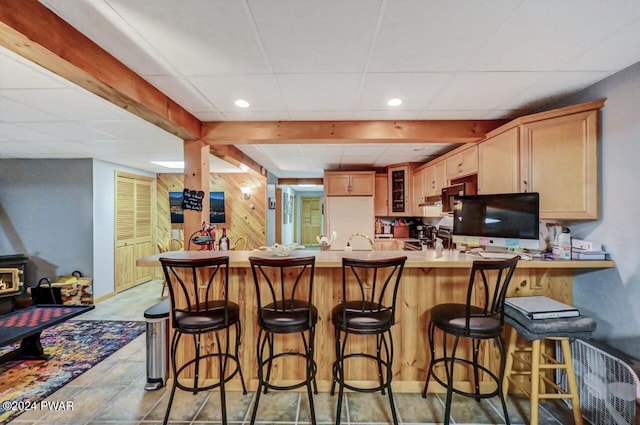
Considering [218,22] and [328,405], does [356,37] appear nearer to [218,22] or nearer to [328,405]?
[218,22]

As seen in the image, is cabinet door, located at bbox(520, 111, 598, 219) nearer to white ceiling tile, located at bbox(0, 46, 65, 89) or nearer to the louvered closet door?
white ceiling tile, located at bbox(0, 46, 65, 89)

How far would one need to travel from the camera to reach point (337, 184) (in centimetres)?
545

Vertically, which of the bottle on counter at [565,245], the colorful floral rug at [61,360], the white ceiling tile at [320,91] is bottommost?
the colorful floral rug at [61,360]

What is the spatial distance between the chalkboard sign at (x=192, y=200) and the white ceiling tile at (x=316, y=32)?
5.02 feet

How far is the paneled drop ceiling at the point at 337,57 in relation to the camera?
4.35 ft

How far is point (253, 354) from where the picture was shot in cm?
227

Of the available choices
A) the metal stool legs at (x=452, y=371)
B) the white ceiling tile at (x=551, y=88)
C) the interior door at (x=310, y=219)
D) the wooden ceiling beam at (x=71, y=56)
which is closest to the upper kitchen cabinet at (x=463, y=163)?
the white ceiling tile at (x=551, y=88)

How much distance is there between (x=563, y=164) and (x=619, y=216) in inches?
19.5

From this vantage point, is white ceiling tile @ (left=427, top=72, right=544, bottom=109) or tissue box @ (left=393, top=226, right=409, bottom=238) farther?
tissue box @ (left=393, top=226, right=409, bottom=238)

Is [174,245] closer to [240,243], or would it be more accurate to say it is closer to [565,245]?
[240,243]

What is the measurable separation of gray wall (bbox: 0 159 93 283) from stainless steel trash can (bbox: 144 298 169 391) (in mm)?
3192

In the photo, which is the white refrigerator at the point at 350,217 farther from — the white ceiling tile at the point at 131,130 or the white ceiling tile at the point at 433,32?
the white ceiling tile at the point at 433,32

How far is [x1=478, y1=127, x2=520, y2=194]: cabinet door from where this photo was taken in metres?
2.43

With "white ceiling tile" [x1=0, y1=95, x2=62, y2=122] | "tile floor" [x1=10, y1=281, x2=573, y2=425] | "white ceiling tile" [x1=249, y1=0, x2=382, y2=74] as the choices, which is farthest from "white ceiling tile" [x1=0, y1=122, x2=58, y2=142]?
"white ceiling tile" [x1=249, y1=0, x2=382, y2=74]
